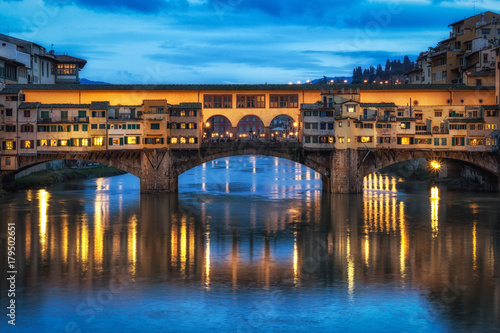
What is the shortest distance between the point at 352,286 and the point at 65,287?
568 inches

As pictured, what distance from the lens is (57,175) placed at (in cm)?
8400

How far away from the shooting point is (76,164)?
9769 centimetres

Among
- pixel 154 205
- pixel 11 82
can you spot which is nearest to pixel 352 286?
pixel 154 205

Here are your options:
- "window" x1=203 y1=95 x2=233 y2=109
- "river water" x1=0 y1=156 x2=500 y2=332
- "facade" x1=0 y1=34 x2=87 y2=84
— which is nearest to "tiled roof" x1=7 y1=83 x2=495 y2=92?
"window" x1=203 y1=95 x2=233 y2=109

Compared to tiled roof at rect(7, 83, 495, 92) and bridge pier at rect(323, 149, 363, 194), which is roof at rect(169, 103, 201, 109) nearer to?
tiled roof at rect(7, 83, 495, 92)

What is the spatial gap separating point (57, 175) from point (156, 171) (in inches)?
831

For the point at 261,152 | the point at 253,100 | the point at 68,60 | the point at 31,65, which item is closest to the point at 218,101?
the point at 253,100

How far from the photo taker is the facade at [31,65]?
79.3 metres

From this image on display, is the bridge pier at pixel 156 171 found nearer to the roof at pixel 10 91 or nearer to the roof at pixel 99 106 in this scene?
the roof at pixel 99 106

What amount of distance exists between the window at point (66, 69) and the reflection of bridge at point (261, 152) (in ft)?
122

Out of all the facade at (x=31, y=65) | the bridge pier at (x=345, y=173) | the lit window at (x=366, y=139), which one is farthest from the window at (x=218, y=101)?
the facade at (x=31, y=65)

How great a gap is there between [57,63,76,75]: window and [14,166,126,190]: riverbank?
1682 centimetres

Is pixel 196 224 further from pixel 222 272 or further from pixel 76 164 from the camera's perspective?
pixel 76 164

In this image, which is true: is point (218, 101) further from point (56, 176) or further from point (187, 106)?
point (56, 176)
